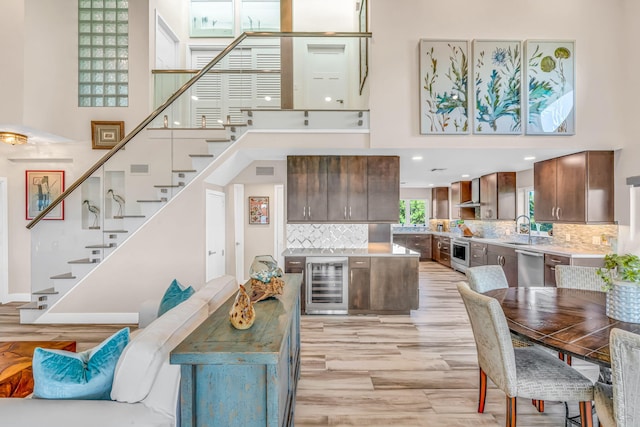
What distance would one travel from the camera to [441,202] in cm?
945

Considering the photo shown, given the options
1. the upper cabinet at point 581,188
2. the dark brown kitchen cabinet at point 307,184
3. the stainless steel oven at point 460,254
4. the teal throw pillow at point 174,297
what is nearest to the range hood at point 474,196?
the stainless steel oven at point 460,254

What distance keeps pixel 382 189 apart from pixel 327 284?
1.66 meters

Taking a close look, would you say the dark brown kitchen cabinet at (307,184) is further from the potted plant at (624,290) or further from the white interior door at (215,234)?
the potted plant at (624,290)

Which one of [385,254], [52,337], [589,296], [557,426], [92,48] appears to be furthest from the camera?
[92,48]

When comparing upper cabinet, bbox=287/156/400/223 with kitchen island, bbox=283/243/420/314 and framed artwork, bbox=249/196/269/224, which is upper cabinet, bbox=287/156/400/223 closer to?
kitchen island, bbox=283/243/420/314

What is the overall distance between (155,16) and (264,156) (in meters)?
3.40

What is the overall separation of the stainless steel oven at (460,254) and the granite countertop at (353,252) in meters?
2.93

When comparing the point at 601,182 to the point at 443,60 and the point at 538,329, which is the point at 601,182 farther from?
the point at 538,329

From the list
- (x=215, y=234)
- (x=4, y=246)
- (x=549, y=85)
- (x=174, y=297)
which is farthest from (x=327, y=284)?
(x=4, y=246)

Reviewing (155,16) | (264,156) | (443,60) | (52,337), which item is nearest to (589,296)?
(443,60)

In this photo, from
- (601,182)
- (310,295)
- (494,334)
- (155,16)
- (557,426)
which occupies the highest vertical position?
(155,16)

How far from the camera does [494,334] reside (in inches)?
75.5

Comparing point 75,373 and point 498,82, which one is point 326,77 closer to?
point 498,82

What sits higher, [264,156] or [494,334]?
[264,156]
